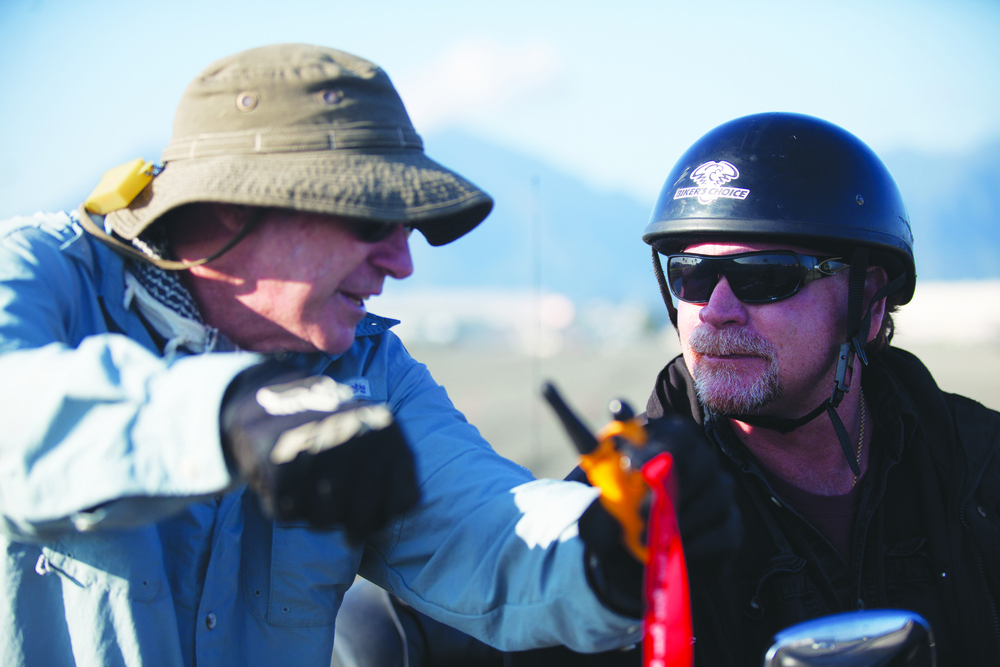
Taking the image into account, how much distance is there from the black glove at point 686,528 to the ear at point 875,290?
182 centimetres

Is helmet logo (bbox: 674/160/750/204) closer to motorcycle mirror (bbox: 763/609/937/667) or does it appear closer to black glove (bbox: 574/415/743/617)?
black glove (bbox: 574/415/743/617)

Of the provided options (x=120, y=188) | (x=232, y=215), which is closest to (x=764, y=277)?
(x=232, y=215)

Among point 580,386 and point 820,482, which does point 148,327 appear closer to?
point 820,482

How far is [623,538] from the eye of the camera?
1514mm

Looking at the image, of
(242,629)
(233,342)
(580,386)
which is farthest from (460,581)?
(580,386)

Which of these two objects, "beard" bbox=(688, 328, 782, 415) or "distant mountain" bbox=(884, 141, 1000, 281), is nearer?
"beard" bbox=(688, 328, 782, 415)

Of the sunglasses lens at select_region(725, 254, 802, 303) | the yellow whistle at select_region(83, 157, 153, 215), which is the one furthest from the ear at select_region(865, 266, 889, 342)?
the yellow whistle at select_region(83, 157, 153, 215)

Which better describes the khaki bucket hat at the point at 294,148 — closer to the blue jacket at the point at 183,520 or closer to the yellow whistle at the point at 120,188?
the yellow whistle at the point at 120,188

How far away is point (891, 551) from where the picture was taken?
2562mm

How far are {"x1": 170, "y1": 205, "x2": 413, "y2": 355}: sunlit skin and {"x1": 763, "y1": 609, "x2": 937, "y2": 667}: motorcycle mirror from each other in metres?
1.29

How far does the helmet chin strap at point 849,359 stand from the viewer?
8.66 feet

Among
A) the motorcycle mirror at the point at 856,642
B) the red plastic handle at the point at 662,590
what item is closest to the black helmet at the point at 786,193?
the motorcycle mirror at the point at 856,642

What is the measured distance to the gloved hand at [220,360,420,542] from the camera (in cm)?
120

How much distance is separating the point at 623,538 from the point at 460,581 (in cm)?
65
